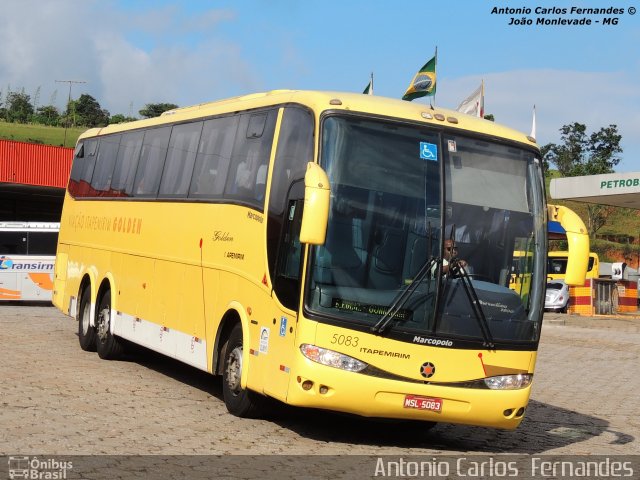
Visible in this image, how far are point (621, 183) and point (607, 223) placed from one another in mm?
54833

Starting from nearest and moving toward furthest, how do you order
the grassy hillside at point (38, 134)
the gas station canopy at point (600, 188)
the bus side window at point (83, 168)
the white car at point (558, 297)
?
the bus side window at point (83, 168)
the gas station canopy at point (600, 188)
the white car at point (558, 297)
the grassy hillside at point (38, 134)

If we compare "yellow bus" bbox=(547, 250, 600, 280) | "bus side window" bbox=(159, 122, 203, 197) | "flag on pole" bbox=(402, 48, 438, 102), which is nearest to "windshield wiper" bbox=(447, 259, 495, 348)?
"bus side window" bbox=(159, 122, 203, 197)

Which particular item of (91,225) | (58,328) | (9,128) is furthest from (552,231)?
(9,128)

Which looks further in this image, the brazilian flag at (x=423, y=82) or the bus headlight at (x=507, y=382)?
the brazilian flag at (x=423, y=82)

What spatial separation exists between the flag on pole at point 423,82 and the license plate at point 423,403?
21.6 ft

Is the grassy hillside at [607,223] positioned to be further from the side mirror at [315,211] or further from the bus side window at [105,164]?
the side mirror at [315,211]

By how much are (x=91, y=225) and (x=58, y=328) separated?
195 inches

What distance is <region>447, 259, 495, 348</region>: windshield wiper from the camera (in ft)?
34.8

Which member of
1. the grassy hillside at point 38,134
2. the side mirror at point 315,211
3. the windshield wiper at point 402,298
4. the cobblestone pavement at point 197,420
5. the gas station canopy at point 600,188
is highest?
the grassy hillside at point 38,134

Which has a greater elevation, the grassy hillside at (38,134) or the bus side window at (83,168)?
the grassy hillside at (38,134)

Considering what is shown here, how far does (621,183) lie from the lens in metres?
39.3

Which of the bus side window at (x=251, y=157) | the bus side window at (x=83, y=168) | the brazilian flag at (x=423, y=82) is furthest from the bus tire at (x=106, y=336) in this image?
the brazilian flag at (x=423, y=82)

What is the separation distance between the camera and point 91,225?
18906mm

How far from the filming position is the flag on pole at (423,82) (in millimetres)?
16094
